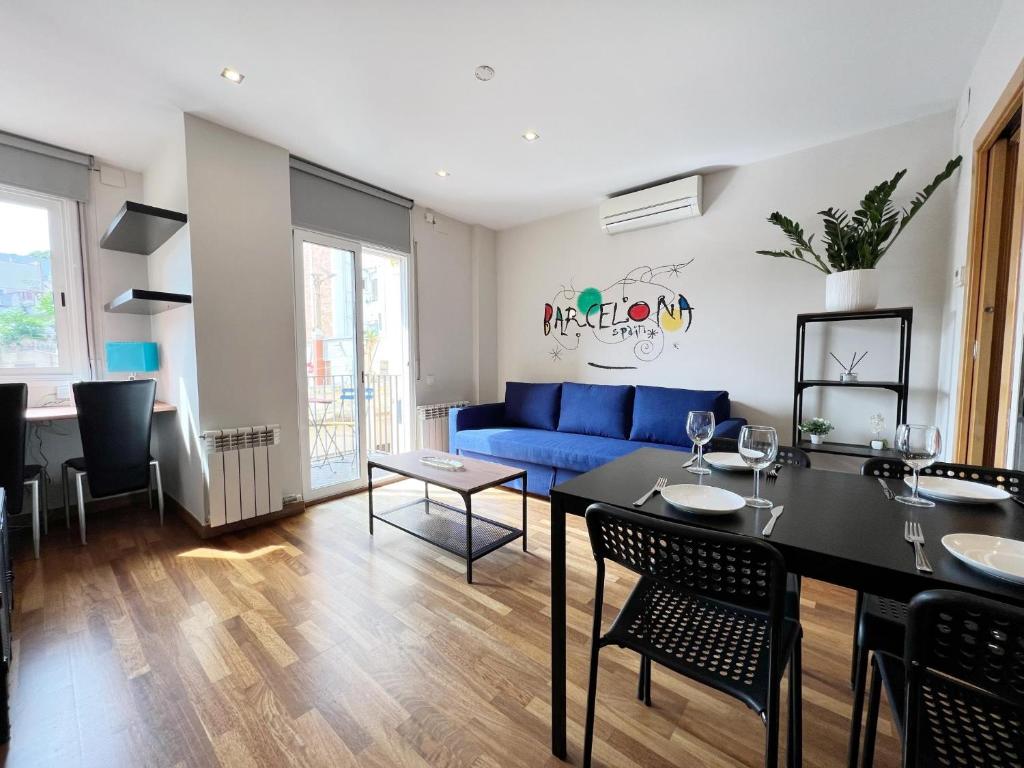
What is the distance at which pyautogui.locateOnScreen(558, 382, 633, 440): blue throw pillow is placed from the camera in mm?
3639

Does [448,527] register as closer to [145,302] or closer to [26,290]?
[145,302]

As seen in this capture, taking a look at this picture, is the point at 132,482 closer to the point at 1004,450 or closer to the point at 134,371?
the point at 134,371

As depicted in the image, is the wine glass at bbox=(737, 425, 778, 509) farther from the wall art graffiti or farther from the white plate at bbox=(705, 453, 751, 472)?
the wall art graffiti

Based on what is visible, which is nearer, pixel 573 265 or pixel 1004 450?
pixel 1004 450

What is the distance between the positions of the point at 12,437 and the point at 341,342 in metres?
1.88

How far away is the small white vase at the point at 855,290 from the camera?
245 centimetres

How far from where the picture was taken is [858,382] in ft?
8.70

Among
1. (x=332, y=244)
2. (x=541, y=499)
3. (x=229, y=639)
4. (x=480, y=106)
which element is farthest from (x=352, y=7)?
(x=541, y=499)

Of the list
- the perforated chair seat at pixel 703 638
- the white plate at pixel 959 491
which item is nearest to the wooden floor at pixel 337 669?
the perforated chair seat at pixel 703 638

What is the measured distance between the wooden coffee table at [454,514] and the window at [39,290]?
94.5 inches

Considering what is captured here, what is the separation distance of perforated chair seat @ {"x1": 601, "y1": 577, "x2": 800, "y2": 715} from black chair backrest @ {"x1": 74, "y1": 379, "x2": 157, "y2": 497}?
3096 millimetres

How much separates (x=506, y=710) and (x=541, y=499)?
6.88ft

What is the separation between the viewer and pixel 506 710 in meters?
1.42

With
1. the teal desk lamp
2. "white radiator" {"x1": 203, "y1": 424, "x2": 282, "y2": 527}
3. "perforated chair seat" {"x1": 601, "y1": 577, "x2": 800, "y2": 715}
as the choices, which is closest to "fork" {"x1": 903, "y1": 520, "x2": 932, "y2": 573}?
"perforated chair seat" {"x1": 601, "y1": 577, "x2": 800, "y2": 715}
